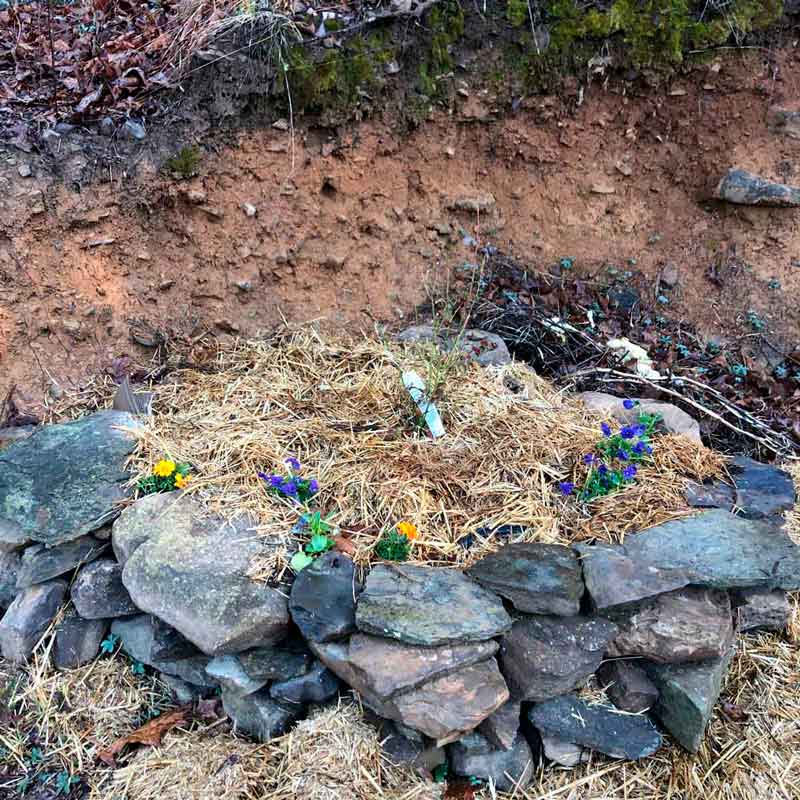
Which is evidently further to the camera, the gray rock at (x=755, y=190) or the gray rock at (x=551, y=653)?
the gray rock at (x=755, y=190)

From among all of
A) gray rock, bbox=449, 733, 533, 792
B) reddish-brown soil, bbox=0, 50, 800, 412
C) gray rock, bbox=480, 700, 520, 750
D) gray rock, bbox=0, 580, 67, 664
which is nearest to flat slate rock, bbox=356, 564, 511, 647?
gray rock, bbox=480, 700, 520, 750

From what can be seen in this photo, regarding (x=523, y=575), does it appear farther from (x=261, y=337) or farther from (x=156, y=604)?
(x=261, y=337)

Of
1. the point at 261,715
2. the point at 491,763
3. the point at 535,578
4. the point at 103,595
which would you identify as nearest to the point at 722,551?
the point at 535,578

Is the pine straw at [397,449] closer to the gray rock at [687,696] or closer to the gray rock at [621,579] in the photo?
the gray rock at [621,579]

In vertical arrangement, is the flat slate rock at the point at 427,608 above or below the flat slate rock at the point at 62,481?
below

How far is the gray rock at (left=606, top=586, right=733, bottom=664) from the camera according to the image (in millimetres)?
2492

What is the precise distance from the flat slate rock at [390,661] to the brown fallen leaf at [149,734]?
0.68 metres

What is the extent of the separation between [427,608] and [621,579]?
27.9 inches

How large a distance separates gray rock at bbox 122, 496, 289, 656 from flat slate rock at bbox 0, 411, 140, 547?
33cm

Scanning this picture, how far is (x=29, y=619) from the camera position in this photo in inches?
110

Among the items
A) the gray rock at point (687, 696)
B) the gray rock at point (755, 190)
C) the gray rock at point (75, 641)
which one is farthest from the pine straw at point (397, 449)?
the gray rock at point (755, 190)

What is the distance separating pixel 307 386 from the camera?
3451 mm

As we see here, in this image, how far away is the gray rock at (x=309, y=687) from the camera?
96.7 inches

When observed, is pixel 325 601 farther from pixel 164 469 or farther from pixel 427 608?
pixel 164 469
